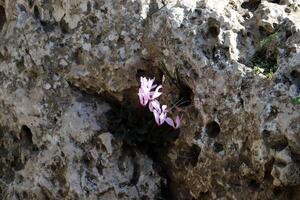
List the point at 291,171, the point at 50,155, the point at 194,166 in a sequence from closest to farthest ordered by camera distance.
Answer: the point at 291,171 < the point at 194,166 < the point at 50,155

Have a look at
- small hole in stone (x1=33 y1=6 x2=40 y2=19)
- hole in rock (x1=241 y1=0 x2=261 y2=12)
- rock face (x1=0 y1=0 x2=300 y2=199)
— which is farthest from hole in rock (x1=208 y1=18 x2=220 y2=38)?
small hole in stone (x1=33 y1=6 x2=40 y2=19)

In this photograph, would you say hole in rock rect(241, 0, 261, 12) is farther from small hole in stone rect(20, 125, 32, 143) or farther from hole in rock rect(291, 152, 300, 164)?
small hole in stone rect(20, 125, 32, 143)

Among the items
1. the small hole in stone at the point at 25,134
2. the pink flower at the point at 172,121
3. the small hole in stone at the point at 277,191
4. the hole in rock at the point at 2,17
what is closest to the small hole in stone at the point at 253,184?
the small hole in stone at the point at 277,191

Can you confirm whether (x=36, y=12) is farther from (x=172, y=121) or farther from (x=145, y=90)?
(x=172, y=121)

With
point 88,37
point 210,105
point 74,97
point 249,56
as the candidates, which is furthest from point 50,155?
point 249,56

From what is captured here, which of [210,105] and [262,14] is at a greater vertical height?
[262,14]

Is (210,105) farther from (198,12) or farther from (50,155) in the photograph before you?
(50,155)

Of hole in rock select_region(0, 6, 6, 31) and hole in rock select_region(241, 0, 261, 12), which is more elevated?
hole in rock select_region(241, 0, 261, 12)

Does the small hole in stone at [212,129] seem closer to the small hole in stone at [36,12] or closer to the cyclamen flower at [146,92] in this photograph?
the cyclamen flower at [146,92]
